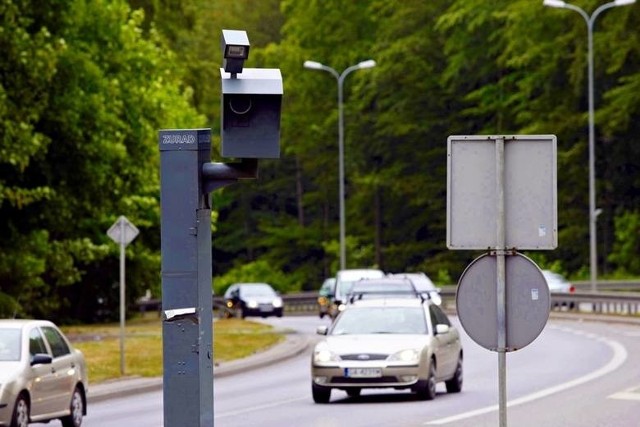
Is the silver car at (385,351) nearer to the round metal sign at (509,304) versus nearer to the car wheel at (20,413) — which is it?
the car wheel at (20,413)

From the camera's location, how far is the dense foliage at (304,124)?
1734 inches

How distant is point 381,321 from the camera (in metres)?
26.2

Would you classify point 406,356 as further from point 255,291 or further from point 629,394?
point 255,291

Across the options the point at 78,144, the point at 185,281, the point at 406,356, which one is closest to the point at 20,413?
the point at 406,356

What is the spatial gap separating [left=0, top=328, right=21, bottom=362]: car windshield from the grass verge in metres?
9.58

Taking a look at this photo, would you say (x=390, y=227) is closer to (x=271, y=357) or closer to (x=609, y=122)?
(x=609, y=122)

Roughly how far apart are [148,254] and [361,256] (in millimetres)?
35249

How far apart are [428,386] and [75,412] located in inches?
221

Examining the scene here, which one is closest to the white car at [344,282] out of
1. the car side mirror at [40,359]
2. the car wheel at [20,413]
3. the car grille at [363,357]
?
the car grille at [363,357]

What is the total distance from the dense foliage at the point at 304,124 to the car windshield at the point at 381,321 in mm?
14107

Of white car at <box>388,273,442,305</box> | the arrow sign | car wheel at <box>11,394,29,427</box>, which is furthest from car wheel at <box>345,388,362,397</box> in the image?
white car at <box>388,273,442,305</box>

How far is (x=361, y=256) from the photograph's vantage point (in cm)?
9231

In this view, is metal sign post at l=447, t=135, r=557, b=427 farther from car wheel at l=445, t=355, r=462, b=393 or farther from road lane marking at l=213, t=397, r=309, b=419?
car wheel at l=445, t=355, r=462, b=393

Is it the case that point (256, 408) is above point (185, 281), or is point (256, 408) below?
below
